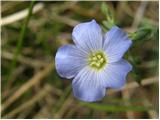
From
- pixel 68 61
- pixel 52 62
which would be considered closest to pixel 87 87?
pixel 68 61

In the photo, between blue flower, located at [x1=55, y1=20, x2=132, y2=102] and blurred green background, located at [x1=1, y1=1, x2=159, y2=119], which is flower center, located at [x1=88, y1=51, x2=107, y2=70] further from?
blurred green background, located at [x1=1, y1=1, x2=159, y2=119]

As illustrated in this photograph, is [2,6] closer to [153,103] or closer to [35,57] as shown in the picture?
[35,57]

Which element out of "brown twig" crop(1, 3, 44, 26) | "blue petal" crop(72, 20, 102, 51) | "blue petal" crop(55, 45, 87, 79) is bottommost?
"brown twig" crop(1, 3, 44, 26)

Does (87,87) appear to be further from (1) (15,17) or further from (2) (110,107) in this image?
(1) (15,17)

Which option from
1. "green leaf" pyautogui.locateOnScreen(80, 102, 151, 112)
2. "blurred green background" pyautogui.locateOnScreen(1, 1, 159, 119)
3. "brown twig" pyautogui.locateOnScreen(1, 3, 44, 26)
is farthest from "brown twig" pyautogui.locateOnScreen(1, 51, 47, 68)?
"green leaf" pyautogui.locateOnScreen(80, 102, 151, 112)

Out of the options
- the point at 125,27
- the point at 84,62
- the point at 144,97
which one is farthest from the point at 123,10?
the point at 84,62

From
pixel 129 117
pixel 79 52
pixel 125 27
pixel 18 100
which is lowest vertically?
pixel 129 117

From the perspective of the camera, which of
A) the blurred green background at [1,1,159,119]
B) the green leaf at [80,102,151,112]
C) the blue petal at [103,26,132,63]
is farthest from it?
the blurred green background at [1,1,159,119]

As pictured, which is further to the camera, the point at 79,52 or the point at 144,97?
the point at 144,97

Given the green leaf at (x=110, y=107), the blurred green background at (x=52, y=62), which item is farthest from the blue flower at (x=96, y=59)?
the blurred green background at (x=52, y=62)
